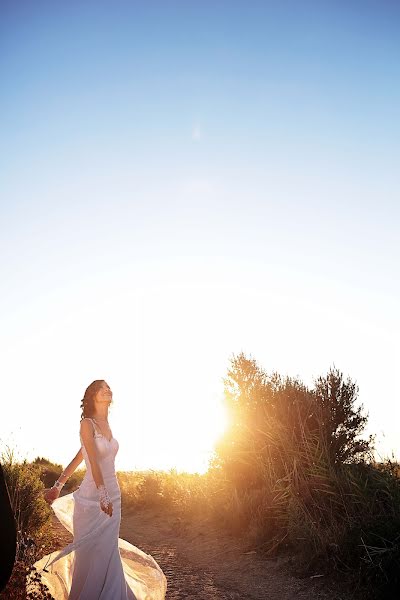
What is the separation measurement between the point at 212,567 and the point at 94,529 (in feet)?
15.2

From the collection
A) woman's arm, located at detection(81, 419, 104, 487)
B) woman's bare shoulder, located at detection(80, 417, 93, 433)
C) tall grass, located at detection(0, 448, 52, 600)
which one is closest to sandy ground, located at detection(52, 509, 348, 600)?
tall grass, located at detection(0, 448, 52, 600)

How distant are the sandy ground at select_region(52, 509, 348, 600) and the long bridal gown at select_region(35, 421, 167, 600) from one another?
1672 mm

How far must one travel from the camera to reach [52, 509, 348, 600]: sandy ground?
7023 mm

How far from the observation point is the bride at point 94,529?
5.28 meters

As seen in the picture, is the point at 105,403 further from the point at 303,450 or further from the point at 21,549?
the point at 303,450

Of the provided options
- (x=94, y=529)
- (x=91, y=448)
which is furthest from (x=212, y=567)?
(x=91, y=448)

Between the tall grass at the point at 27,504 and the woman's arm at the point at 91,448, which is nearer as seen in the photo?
the woman's arm at the point at 91,448

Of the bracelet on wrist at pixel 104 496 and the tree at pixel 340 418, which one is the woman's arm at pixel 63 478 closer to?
the bracelet on wrist at pixel 104 496

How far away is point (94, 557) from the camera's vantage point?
5.39 metres

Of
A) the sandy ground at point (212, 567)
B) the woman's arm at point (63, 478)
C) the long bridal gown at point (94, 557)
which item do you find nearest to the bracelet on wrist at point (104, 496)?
the long bridal gown at point (94, 557)

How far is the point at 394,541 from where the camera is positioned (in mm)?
6199

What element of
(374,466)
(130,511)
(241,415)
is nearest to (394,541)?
(374,466)

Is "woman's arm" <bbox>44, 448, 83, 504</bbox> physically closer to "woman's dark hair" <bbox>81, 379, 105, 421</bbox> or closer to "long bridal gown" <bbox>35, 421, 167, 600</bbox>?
"long bridal gown" <bbox>35, 421, 167, 600</bbox>

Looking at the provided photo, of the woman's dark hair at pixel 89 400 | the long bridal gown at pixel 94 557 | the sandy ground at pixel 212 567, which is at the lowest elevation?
the sandy ground at pixel 212 567
